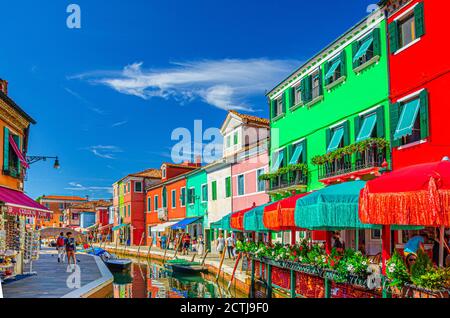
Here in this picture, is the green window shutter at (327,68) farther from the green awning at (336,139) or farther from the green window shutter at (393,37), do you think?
the green window shutter at (393,37)

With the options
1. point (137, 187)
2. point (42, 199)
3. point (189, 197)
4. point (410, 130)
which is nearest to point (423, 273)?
point (410, 130)

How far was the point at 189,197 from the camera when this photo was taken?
42.6m

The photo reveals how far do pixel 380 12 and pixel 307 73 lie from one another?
615 centimetres

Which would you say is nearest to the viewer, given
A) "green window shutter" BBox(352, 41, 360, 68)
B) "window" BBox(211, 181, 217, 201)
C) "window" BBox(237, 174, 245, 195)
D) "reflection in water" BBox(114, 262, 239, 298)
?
"green window shutter" BBox(352, 41, 360, 68)

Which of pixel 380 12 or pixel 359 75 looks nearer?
pixel 380 12

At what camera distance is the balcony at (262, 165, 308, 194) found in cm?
2269

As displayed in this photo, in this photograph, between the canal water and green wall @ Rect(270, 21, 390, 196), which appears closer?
green wall @ Rect(270, 21, 390, 196)

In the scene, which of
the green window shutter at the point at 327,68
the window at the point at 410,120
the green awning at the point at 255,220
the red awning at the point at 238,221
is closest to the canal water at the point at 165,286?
the red awning at the point at 238,221

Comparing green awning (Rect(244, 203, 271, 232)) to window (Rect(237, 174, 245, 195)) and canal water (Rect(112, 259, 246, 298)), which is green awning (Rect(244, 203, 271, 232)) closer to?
canal water (Rect(112, 259, 246, 298))

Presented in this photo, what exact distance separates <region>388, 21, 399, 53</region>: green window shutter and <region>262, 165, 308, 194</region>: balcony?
7633 millimetres

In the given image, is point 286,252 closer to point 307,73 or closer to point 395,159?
point 395,159

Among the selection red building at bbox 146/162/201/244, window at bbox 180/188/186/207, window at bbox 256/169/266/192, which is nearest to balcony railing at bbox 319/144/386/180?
window at bbox 256/169/266/192

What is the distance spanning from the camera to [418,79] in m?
15.2

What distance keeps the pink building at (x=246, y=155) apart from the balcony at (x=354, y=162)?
8.53 meters
